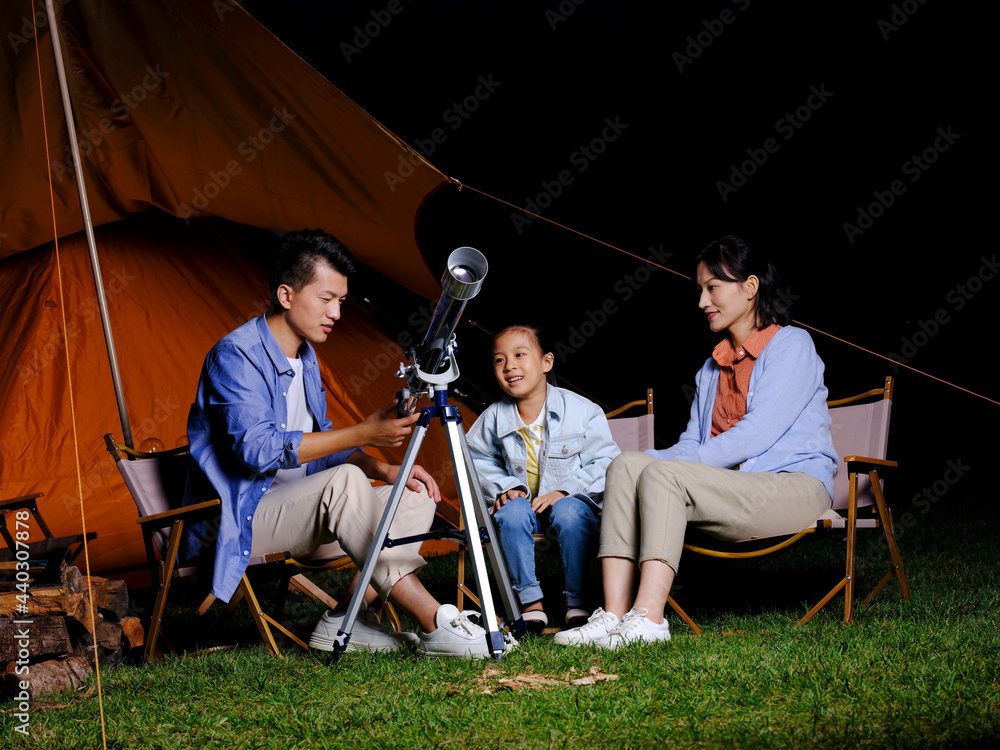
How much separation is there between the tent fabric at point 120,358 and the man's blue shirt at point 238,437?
843 mm

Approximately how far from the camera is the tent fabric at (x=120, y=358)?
3.05m

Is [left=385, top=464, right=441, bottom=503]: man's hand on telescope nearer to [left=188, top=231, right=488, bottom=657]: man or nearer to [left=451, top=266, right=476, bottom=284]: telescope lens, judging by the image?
[left=188, top=231, right=488, bottom=657]: man

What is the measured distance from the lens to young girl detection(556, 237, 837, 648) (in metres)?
1.95

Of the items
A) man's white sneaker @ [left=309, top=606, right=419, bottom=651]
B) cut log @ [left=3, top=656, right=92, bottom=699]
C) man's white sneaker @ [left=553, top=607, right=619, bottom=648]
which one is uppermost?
man's white sneaker @ [left=553, top=607, right=619, bottom=648]

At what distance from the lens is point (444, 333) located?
1.70 metres

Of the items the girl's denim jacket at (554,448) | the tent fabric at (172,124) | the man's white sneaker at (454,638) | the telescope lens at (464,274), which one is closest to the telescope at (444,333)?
the telescope lens at (464,274)

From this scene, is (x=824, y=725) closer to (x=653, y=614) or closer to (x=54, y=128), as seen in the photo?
(x=653, y=614)

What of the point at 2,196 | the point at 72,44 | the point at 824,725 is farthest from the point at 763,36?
the point at 824,725

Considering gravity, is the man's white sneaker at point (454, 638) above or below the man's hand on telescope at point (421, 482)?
below

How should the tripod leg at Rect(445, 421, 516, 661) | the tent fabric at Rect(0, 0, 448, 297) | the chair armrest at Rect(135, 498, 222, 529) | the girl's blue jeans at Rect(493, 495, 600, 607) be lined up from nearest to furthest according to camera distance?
1. the tripod leg at Rect(445, 421, 516, 661)
2. the chair armrest at Rect(135, 498, 222, 529)
3. the girl's blue jeans at Rect(493, 495, 600, 607)
4. the tent fabric at Rect(0, 0, 448, 297)

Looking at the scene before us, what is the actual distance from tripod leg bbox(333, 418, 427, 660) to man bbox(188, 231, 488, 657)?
0.02 metres

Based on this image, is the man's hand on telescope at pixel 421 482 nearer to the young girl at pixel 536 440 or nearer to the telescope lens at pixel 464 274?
the young girl at pixel 536 440

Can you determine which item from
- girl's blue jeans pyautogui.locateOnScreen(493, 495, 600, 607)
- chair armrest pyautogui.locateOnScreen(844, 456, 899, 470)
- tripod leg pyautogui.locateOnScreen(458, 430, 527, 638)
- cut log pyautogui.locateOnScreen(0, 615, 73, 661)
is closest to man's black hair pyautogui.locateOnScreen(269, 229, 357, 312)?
tripod leg pyautogui.locateOnScreen(458, 430, 527, 638)

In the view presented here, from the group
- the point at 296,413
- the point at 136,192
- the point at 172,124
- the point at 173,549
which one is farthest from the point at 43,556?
the point at 172,124
